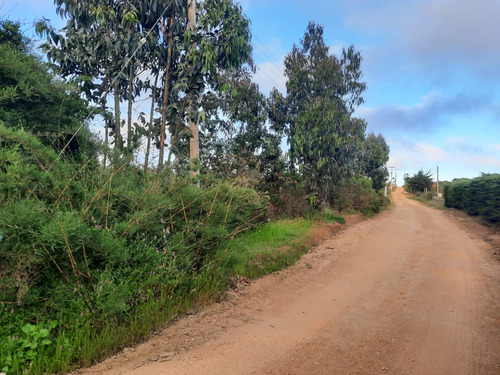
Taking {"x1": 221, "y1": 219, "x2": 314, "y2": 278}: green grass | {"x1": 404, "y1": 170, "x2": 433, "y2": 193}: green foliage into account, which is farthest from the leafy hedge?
{"x1": 404, "y1": 170, "x2": 433, "y2": 193}: green foliage

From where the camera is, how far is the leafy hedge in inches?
601

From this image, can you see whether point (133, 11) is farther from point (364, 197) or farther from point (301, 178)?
point (364, 197)

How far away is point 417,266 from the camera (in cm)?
762

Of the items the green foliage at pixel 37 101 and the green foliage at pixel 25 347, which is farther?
the green foliage at pixel 37 101

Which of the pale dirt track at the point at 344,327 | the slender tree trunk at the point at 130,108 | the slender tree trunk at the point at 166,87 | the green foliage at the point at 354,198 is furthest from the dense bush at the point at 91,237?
the green foliage at the point at 354,198

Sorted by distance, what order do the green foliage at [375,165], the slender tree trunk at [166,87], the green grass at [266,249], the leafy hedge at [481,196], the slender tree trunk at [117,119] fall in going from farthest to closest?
the green foliage at [375,165]
the leafy hedge at [481,196]
the slender tree trunk at [166,87]
the slender tree trunk at [117,119]
the green grass at [266,249]

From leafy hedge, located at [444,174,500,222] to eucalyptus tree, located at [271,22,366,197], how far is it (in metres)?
6.74

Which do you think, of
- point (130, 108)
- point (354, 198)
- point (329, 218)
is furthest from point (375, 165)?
point (130, 108)

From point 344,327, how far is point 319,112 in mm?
9897

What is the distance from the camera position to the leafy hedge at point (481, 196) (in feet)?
50.1

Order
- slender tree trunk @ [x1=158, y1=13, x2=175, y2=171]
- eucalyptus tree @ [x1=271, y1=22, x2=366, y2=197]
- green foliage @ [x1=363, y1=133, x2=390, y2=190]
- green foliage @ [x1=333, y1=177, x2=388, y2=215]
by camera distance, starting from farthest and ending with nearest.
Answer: green foliage @ [x1=363, y1=133, x2=390, y2=190] → green foliage @ [x1=333, y1=177, x2=388, y2=215] → eucalyptus tree @ [x1=271, y1=22, x2=366, y2=197] → slender tree trunk @ [x1=158, y1=13, x2=175, y2=171]

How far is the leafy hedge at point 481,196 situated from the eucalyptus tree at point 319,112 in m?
6.74

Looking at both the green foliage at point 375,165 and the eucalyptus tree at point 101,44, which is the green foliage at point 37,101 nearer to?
the eucalyptus tree at point 101,44

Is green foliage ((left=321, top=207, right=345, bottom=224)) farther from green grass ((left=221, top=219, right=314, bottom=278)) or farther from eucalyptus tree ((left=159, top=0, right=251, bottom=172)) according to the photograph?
eucalyptus tree ((left=159, top=0, right=251, bottom=172))
